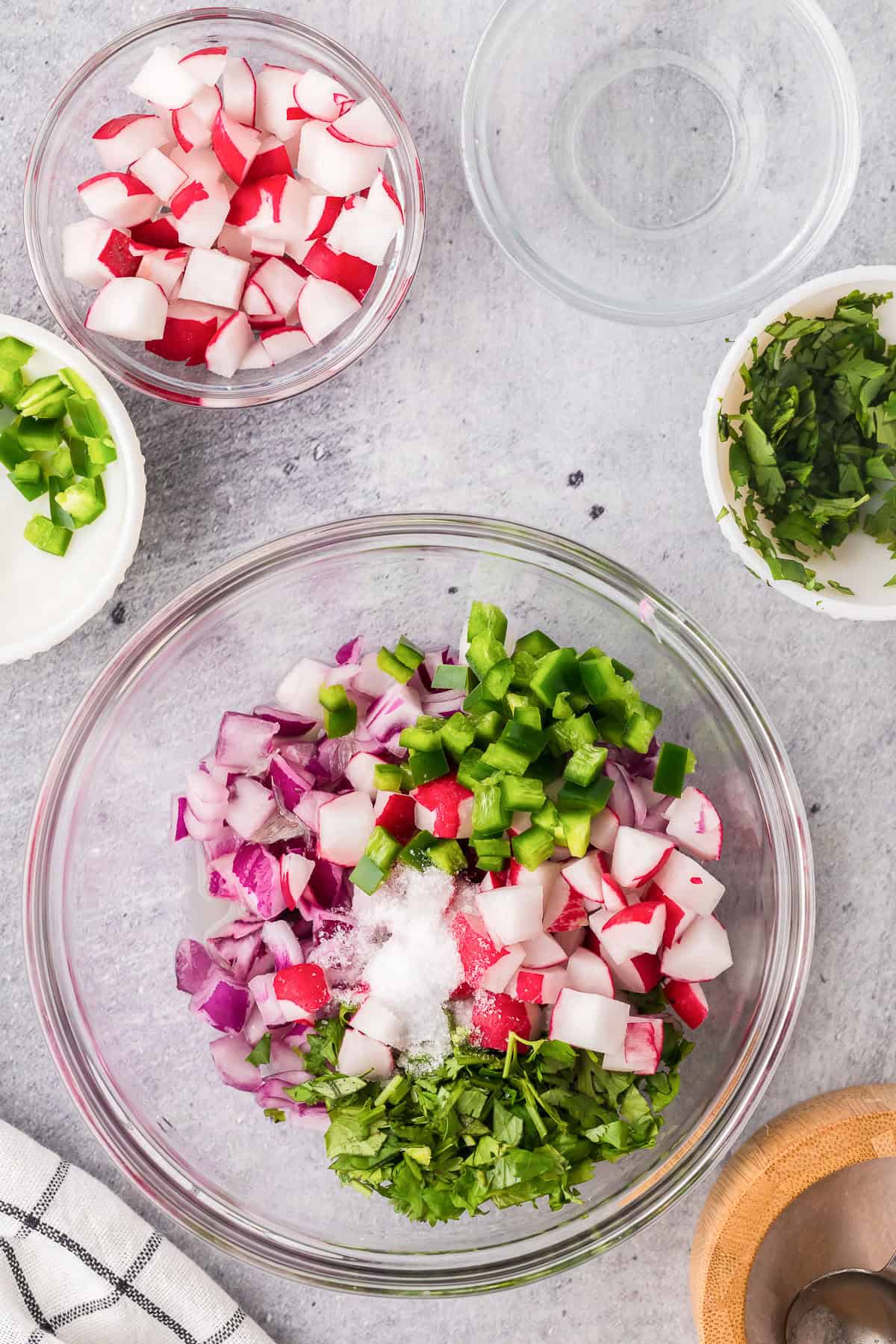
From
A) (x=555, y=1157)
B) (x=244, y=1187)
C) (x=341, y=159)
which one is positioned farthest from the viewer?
(x=244, y=1187)

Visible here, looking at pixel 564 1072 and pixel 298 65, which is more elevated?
pixel 298 65

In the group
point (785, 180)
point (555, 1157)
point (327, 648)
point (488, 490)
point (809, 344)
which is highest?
point (785, 180)

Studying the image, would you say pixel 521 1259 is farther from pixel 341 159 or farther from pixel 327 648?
pixel 341 159

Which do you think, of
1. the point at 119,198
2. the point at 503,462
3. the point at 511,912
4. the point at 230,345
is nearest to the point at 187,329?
the point at 230,345

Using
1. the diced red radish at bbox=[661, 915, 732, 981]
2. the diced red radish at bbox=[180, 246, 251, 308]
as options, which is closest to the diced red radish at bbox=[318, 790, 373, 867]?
the diced red radish at bbox=[661, 915, 732, 981]

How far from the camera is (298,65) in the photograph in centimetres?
147

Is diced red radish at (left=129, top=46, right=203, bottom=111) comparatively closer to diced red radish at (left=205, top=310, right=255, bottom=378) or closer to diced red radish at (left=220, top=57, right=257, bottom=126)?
diced red radish at (left=220, top=57, right=257, bottom=126)

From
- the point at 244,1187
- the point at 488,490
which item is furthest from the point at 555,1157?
the point at 488,490

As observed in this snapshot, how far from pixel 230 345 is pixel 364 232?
0.73 feet

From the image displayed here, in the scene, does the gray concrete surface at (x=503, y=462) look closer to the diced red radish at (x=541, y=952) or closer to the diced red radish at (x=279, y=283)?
the diced red radish at (x=279, y=283)

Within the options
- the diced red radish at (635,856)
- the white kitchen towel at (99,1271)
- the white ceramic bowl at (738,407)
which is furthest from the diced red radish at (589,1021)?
the white kitchen towel at (99,1271)

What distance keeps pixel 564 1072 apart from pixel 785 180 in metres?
1.22

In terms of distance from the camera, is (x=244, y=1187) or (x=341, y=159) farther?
(x=244, y=1187)

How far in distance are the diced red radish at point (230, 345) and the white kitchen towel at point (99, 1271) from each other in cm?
107
